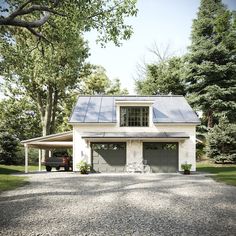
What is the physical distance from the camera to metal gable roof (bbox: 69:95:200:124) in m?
24.2

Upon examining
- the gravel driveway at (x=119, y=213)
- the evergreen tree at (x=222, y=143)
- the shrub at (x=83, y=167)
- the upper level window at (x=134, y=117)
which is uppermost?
the upper level window at (x=134, y=117)

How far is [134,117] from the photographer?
24594 millimetres

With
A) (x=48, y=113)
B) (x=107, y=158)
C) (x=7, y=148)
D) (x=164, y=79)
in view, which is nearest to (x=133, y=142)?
(x=107, y=158)

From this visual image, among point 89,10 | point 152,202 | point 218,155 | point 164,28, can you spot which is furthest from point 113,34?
point 218,155

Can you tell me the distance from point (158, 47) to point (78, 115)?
23606mm

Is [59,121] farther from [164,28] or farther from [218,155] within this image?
[164,28]

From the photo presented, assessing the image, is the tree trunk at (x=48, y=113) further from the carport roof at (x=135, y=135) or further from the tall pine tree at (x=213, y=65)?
the tall pine tree at (x=213, y=65)

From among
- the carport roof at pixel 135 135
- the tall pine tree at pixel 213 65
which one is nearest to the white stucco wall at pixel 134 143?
the carport roof at pixel 135 135

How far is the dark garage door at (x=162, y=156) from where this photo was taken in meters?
23.6

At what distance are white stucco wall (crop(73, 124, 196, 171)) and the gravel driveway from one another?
12311mm

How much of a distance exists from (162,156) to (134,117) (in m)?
3.66

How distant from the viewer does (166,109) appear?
26094mm

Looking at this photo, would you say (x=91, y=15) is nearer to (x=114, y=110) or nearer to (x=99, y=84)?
(x=114, y=110)

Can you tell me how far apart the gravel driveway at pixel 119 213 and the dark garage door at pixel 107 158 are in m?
12.2
